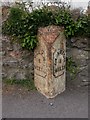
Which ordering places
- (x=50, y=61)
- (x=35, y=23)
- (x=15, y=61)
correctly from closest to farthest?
(x=50, y=61)
(x=35, y=23)
(x=15, y=61)

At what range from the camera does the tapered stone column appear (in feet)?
19.3

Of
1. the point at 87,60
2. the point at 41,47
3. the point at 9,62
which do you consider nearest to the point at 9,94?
the point at 9,62

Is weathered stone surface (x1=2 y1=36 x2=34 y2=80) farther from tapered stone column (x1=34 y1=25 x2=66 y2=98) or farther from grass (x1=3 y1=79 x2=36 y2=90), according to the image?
tapered stone column (x1=34 y1=25 x2=66 y2=98)

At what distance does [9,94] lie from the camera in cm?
613

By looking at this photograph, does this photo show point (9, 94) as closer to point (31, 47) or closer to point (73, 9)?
point (31, 47)

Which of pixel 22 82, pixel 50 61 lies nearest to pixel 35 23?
pixel 50 61

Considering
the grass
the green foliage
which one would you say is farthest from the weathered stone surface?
the green foliage

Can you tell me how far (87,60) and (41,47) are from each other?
1075 mm

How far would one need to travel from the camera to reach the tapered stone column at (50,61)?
5.89 m

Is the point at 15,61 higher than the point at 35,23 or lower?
lower

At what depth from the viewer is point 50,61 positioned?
5.90 meters

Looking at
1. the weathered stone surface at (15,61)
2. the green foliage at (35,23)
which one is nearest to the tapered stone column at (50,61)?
the green foliage at (35,23)

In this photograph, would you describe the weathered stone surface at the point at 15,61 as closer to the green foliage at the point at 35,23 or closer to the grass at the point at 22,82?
the grass at the point at 22,82

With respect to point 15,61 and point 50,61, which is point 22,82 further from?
point 50,61
